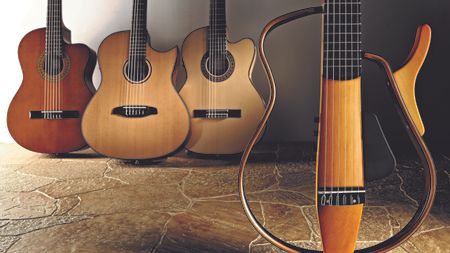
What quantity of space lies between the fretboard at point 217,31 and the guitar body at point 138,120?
283 mm

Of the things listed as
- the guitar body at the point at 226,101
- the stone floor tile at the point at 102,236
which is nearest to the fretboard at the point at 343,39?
the stone floor tile at the point at 102,236

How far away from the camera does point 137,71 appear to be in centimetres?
211

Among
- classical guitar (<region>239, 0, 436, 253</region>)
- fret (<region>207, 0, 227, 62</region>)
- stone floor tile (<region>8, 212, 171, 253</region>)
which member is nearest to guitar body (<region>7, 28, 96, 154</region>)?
fret (<region>207, 0, 227, 62</region>)

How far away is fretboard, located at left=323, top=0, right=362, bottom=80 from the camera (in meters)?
0.91

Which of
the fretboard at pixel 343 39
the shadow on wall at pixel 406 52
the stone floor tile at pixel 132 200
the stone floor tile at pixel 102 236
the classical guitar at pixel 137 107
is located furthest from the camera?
the shadow on wall at pixel 406 52

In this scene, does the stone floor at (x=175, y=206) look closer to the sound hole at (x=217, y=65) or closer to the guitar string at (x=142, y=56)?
the guitar string at (x=142, y=56)

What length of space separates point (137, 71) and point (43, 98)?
59 cm

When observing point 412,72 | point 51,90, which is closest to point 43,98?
point 51,90

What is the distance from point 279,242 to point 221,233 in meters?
0.32

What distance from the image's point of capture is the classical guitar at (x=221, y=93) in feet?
7.15

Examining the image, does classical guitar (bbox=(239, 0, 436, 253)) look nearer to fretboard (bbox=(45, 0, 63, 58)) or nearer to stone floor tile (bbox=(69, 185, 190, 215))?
stone floor tile (bbox=(69, 185, 190, 215))

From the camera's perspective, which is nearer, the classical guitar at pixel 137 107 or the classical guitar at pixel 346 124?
the classical guitar at pixel 346 124

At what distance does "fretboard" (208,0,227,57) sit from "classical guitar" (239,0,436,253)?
1250 millimetres

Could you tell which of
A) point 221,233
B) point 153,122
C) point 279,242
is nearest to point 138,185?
point 153,122
